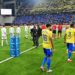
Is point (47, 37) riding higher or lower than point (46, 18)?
lower

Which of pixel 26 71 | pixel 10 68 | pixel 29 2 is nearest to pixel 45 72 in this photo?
pixel 26 71

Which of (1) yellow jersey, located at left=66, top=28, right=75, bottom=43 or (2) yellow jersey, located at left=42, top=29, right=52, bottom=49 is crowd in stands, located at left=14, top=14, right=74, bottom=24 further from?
(2) yellow jersey, located at left=42, top=29, right=52, bottom=49

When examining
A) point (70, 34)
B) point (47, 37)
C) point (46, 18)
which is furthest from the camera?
point (46, 18)

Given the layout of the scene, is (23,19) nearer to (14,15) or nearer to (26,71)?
(14,15)

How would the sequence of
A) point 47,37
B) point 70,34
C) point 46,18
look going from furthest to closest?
point 46,18
point 70,34
point 47,37

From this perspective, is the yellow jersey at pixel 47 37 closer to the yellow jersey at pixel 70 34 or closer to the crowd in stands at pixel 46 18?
the yellow jersey at pixel 70 34

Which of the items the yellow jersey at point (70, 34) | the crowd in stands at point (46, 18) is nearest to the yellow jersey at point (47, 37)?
the yellow jersey at point (70, 34)

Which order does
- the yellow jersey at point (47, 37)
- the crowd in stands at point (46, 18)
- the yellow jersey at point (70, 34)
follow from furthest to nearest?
the crowd in stands at point (46, 18) < the yellow jersey at point (70, 34) < the yellow jersey at point (47, 37)

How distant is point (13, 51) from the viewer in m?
20.4

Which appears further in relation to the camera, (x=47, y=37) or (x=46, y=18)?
(x=46, y=18)

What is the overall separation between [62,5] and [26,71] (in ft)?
242

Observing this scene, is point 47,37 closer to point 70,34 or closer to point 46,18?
point 70,34

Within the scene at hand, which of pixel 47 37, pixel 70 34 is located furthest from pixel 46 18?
pixel 47 37

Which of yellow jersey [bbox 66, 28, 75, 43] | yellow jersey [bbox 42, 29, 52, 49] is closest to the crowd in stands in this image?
yellow jersey [bbox 66, 28, 75, 43]
